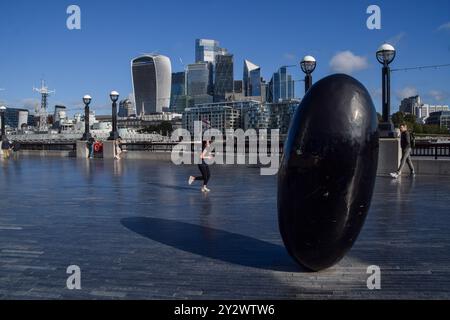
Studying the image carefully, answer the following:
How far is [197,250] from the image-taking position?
18.8ft

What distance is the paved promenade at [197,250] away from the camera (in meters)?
4.27

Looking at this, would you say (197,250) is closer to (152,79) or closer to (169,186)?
(169,186)

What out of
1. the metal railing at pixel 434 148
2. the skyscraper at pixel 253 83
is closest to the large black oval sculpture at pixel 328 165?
the metal railing at pixel 434 148

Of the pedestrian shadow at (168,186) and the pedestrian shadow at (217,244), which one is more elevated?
the pedestrian shadow at (168,186)

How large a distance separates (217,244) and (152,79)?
7554 inches

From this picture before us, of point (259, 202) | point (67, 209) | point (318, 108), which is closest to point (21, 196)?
point (67, 209)

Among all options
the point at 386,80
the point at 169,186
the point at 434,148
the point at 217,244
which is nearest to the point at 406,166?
the point at 386,80

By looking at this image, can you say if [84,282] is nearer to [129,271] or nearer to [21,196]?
[129,271]

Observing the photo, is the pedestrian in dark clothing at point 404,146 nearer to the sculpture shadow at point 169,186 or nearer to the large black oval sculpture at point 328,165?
the sculpture shadow at point 169,186

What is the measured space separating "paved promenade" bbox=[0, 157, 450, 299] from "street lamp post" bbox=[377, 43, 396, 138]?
541 cm

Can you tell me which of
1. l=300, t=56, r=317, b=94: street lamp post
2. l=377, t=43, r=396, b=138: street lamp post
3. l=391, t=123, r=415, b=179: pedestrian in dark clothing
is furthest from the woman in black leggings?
l=377, t=43, r=396, b=138: street lamp post

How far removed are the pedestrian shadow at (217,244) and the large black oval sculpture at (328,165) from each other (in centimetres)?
75

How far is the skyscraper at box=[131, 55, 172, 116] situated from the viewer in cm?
19075
